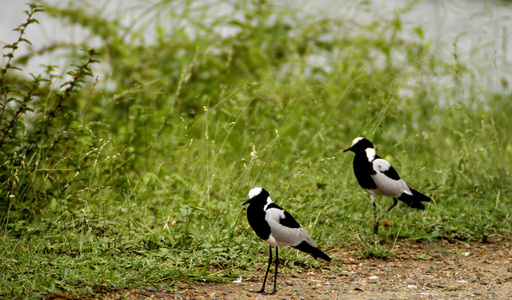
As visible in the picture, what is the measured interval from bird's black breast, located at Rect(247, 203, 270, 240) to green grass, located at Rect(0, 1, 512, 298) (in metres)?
0.42

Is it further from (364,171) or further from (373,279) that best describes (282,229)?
(364,171)

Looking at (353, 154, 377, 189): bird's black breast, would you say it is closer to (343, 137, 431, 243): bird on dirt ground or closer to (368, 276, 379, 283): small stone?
(343, 137, 431, 243): bird on dirt ground

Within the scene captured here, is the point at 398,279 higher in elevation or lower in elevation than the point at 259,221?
lower

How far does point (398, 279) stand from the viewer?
163 inches

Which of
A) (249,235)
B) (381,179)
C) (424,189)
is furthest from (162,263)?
(424,189)

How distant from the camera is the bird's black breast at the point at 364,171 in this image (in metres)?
4.55

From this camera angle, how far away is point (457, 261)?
4.56 metres

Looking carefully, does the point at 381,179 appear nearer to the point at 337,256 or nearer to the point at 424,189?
the point at 337,256

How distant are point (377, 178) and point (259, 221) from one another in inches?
50.1

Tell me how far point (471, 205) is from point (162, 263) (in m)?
3.03

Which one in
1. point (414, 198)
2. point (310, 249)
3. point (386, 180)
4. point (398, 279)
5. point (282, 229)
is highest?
point (386, 180)

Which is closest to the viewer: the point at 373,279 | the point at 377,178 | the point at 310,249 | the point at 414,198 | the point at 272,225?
the point at 272,225

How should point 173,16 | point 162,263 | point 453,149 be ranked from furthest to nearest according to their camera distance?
point 173,16 < point 453,149 < point 162,263

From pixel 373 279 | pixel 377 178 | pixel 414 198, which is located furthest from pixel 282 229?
pixel 414 198
